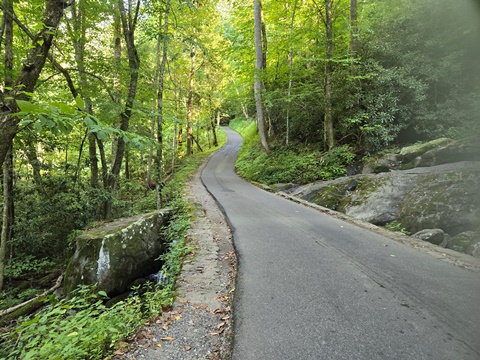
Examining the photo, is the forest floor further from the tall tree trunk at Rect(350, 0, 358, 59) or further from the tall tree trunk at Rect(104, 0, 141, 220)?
the tall tree trunk at Rect(350, 0, 358, 59)

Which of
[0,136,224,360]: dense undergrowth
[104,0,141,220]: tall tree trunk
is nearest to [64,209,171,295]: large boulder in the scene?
[0,136,224,360]: dense undergrowth

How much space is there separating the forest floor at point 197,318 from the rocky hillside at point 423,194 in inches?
184

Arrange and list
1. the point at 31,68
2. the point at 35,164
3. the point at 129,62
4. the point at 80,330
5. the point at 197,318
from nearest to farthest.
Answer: the point at 80,330
the point at 197,318
the point at 31,68
the point at 35,164
the point at 129,62

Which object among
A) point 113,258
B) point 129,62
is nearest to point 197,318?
point 113,258

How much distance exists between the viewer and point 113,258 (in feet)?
18.7

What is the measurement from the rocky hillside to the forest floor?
15.3 ft

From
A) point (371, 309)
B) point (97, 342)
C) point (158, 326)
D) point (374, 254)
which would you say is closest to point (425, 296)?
point (371, 309)

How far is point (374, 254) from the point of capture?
4941 mm

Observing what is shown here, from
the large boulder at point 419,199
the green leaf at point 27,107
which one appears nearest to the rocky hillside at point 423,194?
the large boulder at point 419,199

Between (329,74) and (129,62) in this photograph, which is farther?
(329,74)

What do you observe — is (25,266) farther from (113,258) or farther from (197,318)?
(197,318)

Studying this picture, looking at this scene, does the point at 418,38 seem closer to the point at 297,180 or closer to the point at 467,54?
the point at 467,54

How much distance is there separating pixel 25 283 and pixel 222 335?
785 centimetres

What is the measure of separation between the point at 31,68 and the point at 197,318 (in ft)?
14.0
